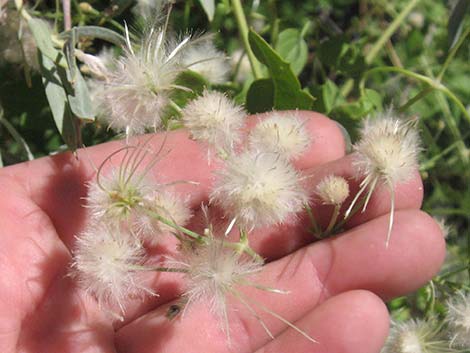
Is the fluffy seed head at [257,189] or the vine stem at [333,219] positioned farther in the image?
the vine stem at [333,219]

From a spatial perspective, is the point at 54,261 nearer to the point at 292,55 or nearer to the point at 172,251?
the point at 172,251

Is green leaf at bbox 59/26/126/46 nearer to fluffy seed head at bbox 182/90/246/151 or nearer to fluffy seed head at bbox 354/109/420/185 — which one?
fluffy seed head at bbox 182/90/246/151

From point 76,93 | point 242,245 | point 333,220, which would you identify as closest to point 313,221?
point 333,220

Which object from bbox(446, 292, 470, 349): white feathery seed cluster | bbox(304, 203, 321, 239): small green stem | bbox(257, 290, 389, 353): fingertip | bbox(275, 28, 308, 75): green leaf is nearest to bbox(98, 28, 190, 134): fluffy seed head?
bbox(304, 203, 321, 239): small green stem

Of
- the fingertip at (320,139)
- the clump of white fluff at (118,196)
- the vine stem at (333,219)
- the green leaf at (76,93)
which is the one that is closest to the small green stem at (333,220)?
the vine stem at (333,219)

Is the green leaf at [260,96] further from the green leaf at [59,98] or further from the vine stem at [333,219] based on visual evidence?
the green leaf at [59,98]

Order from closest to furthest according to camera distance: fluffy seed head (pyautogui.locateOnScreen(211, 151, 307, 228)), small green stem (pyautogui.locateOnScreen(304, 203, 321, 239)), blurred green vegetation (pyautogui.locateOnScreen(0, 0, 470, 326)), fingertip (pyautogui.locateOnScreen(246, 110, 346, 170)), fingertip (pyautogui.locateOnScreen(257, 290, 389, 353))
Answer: fluffy seed head (pyautogui.locateOnScreen(211, 151, 307, 228))
fingertip (pyautogui.locateOnScreen(257, 290, 389, 353))
small green stem (pyautogui.locateOnScreen(304, 203, 321, 239))
fingertip (pyautogui.locateOnScreen(246, 110, 346, 170))
blurred green vegetation (pyautogui.locateOnScreen(0, 0, 470, 326))
